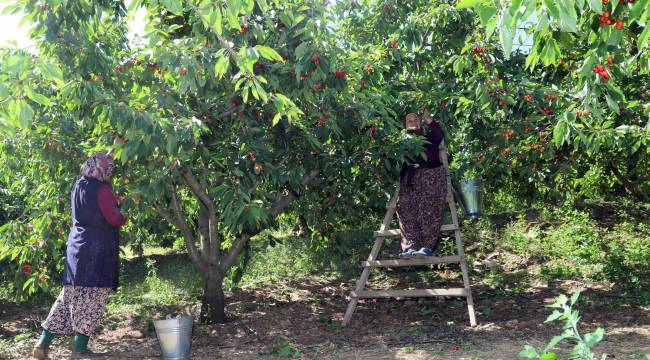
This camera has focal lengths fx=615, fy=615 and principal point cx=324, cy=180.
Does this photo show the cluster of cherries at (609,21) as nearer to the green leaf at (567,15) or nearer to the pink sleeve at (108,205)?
the green leaf at (567,15)

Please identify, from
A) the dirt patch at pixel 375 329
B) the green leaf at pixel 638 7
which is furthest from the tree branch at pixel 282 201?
the green leaf at pixel 638 7

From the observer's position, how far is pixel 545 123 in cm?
588

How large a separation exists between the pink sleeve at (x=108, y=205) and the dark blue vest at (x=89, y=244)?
0.04 metres

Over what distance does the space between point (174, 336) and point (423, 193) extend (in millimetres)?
2635

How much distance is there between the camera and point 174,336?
4805 millimetres

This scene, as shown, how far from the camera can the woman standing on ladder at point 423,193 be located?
5859mm

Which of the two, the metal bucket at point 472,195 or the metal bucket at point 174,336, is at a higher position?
the metal bucket at point 472,195

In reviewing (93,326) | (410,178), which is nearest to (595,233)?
(410,178)

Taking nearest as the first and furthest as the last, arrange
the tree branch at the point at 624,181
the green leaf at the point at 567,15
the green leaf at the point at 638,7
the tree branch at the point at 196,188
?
the green leaf at the point at 567,15
the green leaf at the point at 638,7
the tree branch at the point at 196,188
the tree branch at the point at 624,181

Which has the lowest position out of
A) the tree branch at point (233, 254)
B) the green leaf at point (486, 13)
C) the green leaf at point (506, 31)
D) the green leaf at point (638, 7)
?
the tree branch at point (233, 254)

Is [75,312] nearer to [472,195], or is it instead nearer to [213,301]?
[213,301]

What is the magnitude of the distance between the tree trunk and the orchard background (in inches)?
0.6

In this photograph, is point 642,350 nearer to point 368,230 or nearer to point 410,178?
point 410,178

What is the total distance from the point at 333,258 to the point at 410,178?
3.36 m
